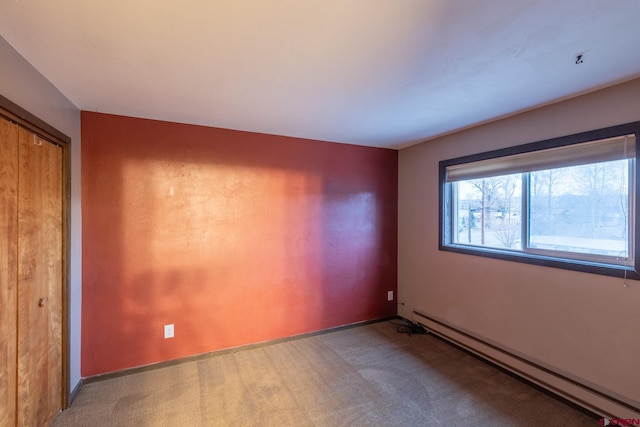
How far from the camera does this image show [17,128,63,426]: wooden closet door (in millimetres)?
Result: 1521

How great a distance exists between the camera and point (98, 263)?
232 cm

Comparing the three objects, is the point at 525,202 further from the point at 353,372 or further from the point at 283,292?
the point at 283,292

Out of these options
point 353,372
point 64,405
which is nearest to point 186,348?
point 64,405

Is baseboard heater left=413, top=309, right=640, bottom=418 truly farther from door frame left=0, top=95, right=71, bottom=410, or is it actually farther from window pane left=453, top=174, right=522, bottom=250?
door frame left=0, top=95, right=71, bottom=410

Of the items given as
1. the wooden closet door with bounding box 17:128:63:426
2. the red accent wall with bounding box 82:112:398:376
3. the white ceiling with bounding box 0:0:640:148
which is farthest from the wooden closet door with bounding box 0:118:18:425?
the red accent wall with bounding box 82:112:398:376

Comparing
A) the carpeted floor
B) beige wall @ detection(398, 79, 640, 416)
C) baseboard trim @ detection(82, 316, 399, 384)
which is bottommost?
the carpeted floor

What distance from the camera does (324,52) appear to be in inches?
56.9

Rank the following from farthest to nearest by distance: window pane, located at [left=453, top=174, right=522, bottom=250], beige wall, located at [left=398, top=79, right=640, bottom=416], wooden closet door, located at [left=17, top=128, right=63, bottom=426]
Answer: window pane, located at [left=453, top=174, right=522, bottom=250] → beige wall, located at [left=398, top=79, right=640, bottom=416] → wooden closet door, located at [left=17, top=128, right=63, bottom=426]

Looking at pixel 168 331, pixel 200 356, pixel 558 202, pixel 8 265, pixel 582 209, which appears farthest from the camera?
pixel 200 356

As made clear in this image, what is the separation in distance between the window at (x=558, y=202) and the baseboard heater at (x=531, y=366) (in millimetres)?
794

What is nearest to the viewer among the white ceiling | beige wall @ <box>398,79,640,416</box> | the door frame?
the white ceiling

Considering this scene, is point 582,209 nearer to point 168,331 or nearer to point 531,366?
point 531,366

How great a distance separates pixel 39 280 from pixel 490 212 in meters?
3.57

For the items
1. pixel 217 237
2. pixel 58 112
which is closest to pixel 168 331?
pixel 217 237
